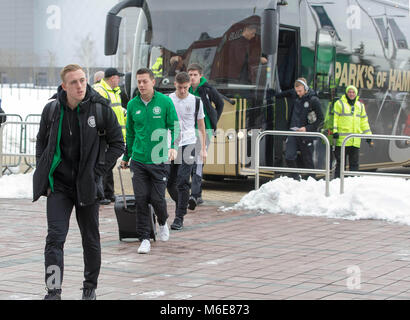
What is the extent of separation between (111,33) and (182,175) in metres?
4.89

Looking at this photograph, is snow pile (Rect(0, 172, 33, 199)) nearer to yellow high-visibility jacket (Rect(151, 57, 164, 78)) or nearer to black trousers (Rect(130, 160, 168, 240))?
yellow high-visibility jacket (Rect(151, 57, 164, 78))

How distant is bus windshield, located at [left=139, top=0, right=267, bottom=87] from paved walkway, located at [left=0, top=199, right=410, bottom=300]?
3628 millimetres

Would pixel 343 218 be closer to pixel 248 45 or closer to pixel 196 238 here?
pixel 196 238

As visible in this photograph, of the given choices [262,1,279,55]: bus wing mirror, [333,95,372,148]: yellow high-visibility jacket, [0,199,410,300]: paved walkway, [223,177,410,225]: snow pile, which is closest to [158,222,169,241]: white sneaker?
[0,199,410,300]: paved walkway

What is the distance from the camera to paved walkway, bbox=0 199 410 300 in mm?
6172

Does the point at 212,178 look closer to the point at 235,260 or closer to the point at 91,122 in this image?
the point at 235,260

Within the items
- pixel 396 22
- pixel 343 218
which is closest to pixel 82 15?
pixel 396 22

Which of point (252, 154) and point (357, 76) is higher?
point (357, 76)

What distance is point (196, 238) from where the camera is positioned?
8875 mm

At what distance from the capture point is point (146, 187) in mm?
8250

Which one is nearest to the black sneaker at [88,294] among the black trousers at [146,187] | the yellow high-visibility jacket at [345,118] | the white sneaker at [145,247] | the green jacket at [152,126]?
the white sneaker at [145,247]

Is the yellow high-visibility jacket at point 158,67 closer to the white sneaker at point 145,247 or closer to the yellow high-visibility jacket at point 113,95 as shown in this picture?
the yellow high-visibility jacket at point 113,95

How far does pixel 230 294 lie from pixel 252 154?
24.4 ft

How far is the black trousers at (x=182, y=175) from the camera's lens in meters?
9.55
